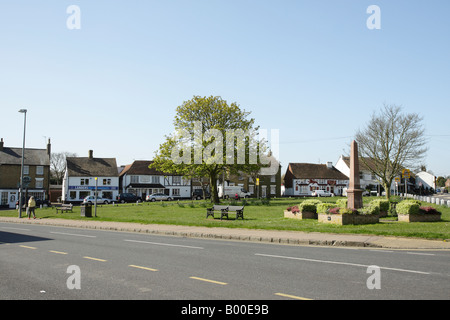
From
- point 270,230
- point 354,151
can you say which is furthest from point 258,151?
point 270,230

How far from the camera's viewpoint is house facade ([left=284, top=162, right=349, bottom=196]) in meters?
86.0

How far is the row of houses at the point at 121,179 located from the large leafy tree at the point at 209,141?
14.4 m

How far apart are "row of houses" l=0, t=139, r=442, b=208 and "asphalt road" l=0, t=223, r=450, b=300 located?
4475cm

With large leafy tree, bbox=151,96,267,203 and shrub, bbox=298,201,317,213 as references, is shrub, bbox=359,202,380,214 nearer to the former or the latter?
shrub, bbox=298,201,317,213

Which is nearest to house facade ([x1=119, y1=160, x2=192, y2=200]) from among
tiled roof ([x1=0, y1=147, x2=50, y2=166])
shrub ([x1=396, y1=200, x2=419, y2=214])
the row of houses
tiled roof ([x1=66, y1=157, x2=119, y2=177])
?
the row of houses

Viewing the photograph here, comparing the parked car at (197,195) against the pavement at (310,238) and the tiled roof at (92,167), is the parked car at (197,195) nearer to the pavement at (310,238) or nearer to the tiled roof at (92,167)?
the tiled roof at (92,167)

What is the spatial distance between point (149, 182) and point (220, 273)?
68409 millimetres

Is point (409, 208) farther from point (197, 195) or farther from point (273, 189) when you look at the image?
point (273, 189)

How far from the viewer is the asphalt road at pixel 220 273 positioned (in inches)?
276

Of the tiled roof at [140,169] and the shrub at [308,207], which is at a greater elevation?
the tiled roof at [140,169]

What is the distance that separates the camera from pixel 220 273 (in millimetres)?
8805

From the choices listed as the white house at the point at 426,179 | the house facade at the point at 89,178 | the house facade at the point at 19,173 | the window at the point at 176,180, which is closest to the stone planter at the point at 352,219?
the house facade at the point at 89,178
